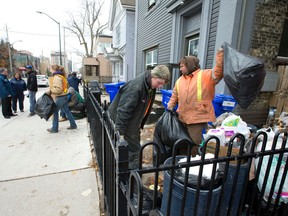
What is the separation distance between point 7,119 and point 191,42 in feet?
21.7

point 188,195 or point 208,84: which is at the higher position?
point 208,84

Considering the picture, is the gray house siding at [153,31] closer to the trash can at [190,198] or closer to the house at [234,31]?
the house at [234,31]

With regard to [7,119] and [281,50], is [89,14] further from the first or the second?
[281,50]

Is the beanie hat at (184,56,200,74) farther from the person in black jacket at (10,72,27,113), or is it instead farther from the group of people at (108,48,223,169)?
the person in black jacket at (10,72,27,113)

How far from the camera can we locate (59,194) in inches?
96.7

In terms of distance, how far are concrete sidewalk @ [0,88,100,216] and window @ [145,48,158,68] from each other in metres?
5.93

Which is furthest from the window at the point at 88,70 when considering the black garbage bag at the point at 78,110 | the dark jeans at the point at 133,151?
the dark jeans at the point at 133,151

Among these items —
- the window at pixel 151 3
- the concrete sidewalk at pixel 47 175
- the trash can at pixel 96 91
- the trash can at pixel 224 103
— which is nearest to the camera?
the concrete sidewalk at pixel 47 175

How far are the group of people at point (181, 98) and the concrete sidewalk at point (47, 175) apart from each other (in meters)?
0.85

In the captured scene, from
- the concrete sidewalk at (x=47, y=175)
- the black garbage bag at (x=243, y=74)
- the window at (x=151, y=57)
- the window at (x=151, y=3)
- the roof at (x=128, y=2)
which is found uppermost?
the roof at (x=128, y=2)

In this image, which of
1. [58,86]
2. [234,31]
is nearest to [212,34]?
[234,31]

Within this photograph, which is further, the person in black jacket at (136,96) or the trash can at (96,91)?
the trash can at (96,91)

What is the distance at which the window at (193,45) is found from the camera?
614cm

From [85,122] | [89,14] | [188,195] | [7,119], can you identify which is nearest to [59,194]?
[188,195]
